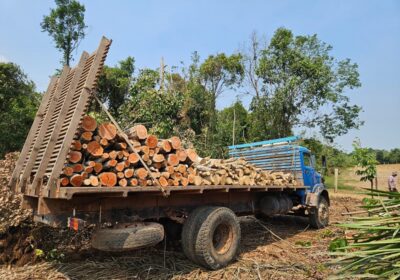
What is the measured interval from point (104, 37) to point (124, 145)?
1.49m

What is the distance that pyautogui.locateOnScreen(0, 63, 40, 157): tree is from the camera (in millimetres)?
15023

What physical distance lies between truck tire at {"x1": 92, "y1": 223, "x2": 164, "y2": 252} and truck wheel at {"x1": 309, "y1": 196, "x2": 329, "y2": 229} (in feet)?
18.3

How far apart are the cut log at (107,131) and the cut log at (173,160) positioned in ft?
3.01

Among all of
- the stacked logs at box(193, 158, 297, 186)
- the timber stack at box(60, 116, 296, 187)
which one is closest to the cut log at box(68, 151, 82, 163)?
the timber stack at box(60, 116, 296, 187)

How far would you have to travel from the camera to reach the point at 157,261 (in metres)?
5.57

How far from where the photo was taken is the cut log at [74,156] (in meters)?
4.12

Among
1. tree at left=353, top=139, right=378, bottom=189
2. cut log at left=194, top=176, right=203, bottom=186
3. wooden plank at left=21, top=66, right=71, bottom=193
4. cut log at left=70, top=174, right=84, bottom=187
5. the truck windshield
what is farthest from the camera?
tree at left=353, top=139, right=378, bottom=189

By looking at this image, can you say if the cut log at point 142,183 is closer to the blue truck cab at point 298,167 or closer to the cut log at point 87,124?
the cut log at point 87,124

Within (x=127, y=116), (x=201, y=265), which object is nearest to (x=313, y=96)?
(x=127, y=116)

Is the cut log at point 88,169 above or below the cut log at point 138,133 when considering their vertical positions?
below

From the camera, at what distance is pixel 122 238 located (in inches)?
166

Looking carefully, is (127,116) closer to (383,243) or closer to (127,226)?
(127,226)

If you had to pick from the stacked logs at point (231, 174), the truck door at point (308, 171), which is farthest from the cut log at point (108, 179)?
the truck door at point (308, 171)

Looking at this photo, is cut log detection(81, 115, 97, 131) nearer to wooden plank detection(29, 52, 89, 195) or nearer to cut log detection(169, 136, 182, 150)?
wooden plank detection(29, 52, 89, 195)
